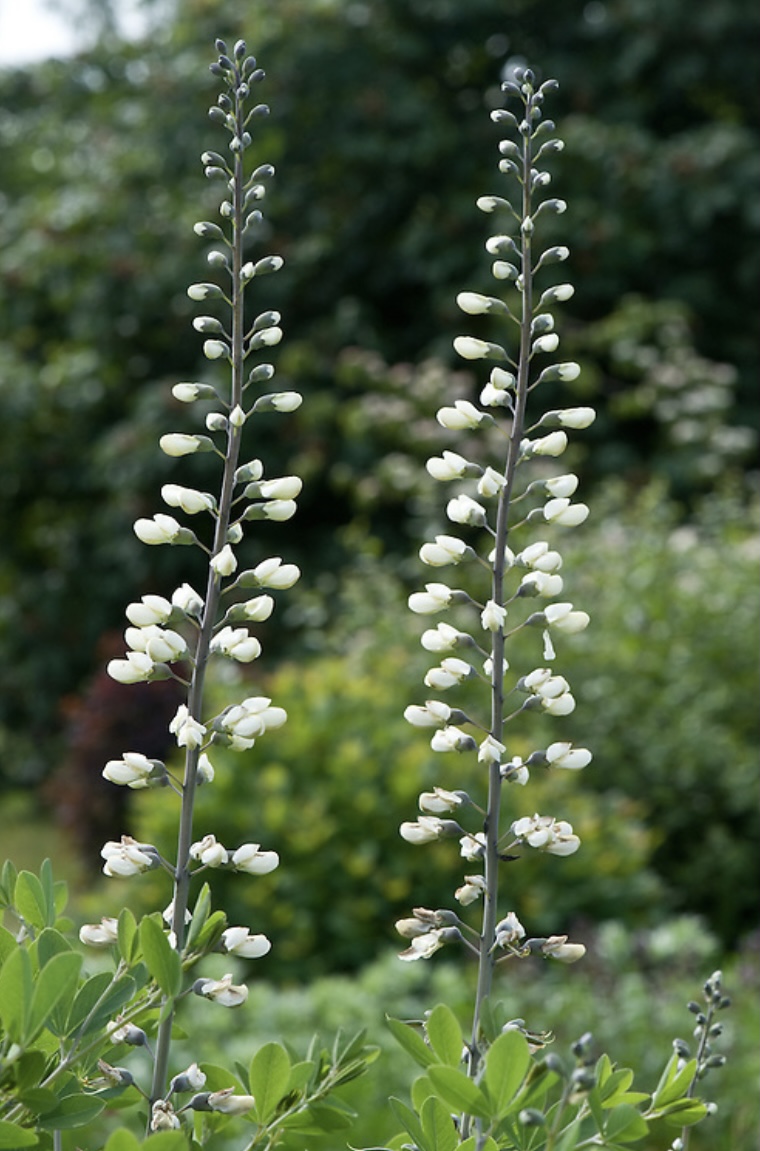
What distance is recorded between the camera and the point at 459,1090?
798mm

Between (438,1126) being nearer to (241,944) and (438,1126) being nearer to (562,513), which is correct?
(241,944)

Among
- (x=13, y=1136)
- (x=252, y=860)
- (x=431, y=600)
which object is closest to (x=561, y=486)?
(x=431, y=600)

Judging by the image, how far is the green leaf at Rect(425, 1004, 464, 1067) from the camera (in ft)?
2.87

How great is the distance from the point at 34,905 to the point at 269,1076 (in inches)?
8.5

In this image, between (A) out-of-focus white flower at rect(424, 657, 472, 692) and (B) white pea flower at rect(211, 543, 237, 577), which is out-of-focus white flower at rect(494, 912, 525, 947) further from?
(B) white pea flower at rect(211, 543, 237, 577)

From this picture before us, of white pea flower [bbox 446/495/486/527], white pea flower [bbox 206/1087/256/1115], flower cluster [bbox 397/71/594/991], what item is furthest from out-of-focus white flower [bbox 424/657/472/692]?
white pea flower [bbox 206/1087/256/1115]

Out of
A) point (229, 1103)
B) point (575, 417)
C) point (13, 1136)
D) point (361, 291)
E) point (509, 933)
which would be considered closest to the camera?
point (13, 1136)

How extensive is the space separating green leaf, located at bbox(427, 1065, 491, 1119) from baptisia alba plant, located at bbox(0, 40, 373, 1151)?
10 cm

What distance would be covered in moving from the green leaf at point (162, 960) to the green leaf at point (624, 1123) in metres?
0.27

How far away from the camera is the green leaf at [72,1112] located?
2.75 feet

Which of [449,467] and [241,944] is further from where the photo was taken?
[449,467]

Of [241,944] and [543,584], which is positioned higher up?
[543,584]

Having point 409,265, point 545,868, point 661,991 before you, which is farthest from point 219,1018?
point 409,265

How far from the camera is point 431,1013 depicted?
873 mm
